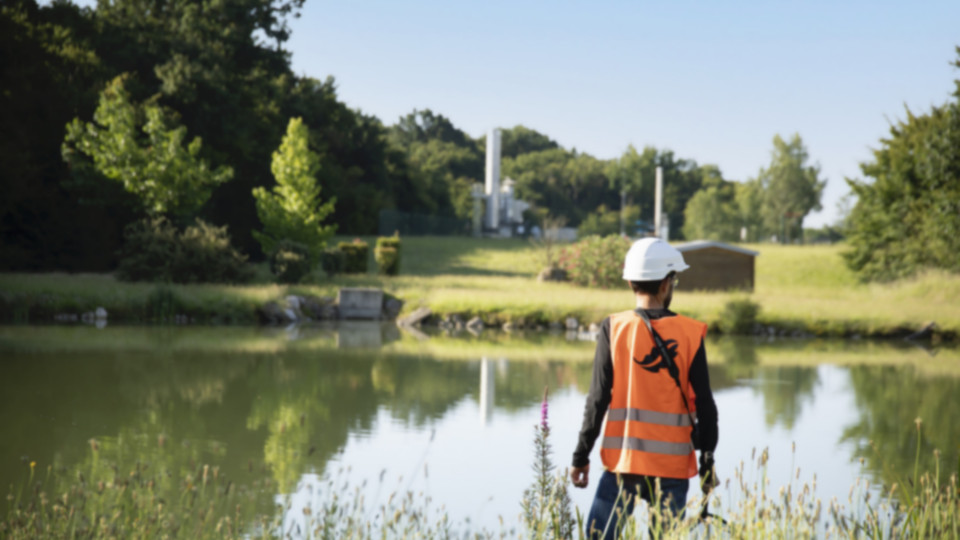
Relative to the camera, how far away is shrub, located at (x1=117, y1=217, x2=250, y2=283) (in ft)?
72.3

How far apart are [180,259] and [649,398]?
20.2 metres

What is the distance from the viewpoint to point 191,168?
25.1m

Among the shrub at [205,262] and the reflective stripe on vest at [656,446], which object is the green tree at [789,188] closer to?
the shrub at [205,262]

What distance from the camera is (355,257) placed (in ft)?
95.2

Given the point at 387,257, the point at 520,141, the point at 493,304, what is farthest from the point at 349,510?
the point at 520,141

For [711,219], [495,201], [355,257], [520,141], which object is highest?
[520,141]

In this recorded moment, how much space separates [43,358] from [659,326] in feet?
33.8

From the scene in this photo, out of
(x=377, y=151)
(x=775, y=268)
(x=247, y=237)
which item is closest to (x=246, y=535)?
(x=247, y=237)

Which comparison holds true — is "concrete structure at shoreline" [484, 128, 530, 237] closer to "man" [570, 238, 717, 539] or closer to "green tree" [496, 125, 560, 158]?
"green tree" [496, 125, 560, 158]

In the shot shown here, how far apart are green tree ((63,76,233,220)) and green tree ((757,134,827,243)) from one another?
37332mm

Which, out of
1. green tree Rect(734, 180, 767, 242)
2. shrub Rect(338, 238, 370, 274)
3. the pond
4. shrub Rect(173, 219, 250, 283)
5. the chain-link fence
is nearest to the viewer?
the pond

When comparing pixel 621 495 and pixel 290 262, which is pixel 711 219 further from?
pixel 621 495

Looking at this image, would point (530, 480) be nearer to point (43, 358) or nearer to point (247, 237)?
point (43, 358)

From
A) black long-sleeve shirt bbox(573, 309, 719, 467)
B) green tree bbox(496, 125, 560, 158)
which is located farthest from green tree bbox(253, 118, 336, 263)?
green tree bbox(496, 125, 560, 158)
